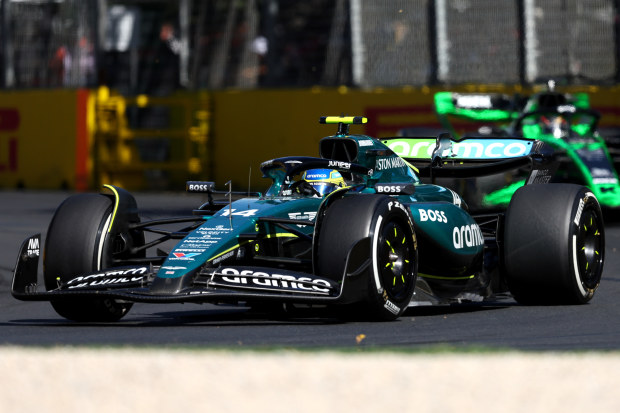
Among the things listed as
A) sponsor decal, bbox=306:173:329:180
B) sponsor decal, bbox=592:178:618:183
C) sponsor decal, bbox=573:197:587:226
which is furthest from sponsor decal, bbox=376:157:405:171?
sponsor decal, bbox=592:178:618:183

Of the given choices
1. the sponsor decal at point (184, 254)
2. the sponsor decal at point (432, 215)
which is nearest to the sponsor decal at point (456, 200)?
the sponsor decal at point (432, 215)

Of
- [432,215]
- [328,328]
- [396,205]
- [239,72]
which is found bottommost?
[328,328]

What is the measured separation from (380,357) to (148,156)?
1603 centimetres

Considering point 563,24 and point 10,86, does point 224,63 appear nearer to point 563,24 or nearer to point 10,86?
point 10,86

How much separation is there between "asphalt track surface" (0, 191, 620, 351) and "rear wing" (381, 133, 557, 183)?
1.03 meters

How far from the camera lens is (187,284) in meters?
7.37

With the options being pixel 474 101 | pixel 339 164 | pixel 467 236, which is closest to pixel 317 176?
pixel 339 164

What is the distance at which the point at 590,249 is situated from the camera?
9102mm

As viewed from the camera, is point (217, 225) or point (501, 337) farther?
point (217, 225)

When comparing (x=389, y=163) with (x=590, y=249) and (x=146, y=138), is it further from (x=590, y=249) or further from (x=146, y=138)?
(x=146, y=138)

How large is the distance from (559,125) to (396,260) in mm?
8780

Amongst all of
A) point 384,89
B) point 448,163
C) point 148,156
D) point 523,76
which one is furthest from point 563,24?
point 448,163

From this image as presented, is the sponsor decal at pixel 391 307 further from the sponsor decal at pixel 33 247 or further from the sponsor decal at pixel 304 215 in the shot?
the sponsor decal at pixel 33 247

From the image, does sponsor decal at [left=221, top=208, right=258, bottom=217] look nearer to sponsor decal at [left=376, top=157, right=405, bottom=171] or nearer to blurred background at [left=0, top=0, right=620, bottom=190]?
sponsor decal at [left=376, top=157, right=405, bottom=171]
